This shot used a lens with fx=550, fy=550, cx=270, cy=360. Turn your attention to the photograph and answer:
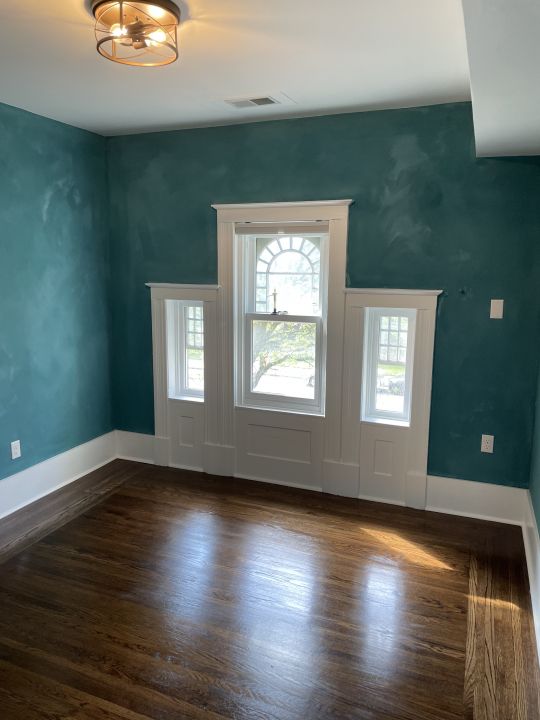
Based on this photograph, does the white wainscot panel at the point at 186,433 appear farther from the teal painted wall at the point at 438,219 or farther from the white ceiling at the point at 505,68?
the white ceiling at the point at 505,68

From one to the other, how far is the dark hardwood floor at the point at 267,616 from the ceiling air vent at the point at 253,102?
264cm

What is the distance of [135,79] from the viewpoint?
294cm

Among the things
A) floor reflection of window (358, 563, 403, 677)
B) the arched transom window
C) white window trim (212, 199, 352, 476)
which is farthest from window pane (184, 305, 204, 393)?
floor reflection of window (358, 563, 403, 677)

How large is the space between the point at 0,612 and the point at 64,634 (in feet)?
1.30

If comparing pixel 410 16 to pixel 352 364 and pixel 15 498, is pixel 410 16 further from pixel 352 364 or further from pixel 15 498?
pixel 15 498

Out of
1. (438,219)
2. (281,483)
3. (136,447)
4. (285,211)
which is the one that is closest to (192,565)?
(281,483)

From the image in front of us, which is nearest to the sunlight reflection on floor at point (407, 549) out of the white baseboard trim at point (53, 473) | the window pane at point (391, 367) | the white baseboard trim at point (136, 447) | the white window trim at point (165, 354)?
the window pane at point (391, 367)

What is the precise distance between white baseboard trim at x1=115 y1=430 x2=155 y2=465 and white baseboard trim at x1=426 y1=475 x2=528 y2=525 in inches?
88.2

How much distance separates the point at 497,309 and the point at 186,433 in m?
2.51

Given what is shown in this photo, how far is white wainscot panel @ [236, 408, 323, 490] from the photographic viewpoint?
4094 millimetres

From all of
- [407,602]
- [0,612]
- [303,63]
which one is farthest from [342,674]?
[303,63]

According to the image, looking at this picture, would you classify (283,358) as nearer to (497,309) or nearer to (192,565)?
(497,309)

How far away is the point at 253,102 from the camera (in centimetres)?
339

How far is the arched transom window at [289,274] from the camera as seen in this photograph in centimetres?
399
